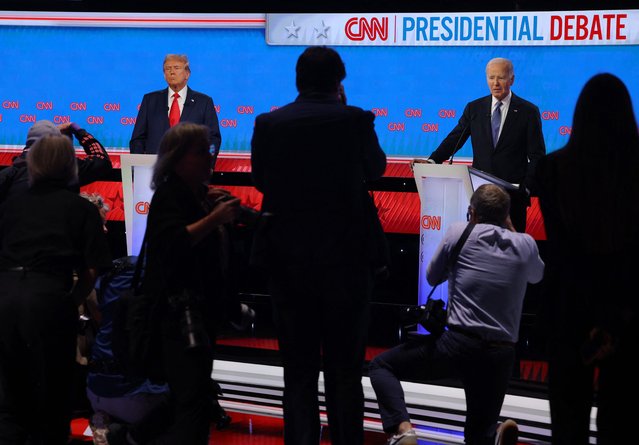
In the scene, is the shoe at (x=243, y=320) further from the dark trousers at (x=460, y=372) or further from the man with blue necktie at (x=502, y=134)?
the man with blue necktie at (x=502, y=134)

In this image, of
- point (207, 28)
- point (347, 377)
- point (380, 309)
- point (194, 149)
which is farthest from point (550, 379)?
point (207, 28)

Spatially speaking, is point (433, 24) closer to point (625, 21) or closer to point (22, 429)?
point (625, 21)

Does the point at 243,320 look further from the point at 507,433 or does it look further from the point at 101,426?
the point at 507,433

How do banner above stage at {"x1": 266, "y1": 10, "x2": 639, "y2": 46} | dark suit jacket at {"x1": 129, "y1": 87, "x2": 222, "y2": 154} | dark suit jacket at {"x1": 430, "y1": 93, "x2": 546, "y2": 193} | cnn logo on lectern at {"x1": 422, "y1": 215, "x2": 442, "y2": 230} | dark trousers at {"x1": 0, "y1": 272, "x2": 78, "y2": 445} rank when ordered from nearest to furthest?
dark trousers at {"x1": 0, "y1": 272, "x2": 78, "y2": 445}, cnn logo on lectern at {"x1": 422, "y1": 215, "x2": 442, "y2": 230}, dark suit jacket at {"x1": 430, "y1": 93, "x2": 546, "y2": 193}, dark suit jacket at {"x1": 129, "y1": 87, "x2": 222, "y2": 154}, banner above stage at {"x1": 266, "y1": 10, "x2": 639, "y2": 46}

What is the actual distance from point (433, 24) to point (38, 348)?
4579 millimetres

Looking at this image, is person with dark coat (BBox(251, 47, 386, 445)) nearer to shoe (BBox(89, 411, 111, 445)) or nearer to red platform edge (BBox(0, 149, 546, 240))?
shoe (BBox(89, 411, 111, 445))

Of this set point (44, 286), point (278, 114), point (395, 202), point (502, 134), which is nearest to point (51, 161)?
point (44, 286)

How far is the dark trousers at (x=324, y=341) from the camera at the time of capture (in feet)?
10.7

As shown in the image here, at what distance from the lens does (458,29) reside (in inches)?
277

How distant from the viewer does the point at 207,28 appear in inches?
299

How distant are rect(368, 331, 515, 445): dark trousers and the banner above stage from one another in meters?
3.58

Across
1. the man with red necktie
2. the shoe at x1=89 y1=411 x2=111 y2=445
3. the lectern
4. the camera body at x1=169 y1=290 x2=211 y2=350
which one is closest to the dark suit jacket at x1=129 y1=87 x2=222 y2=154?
the man with red necktie

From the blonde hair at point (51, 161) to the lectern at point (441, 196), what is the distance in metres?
1.77

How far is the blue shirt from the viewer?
12.6 feet
